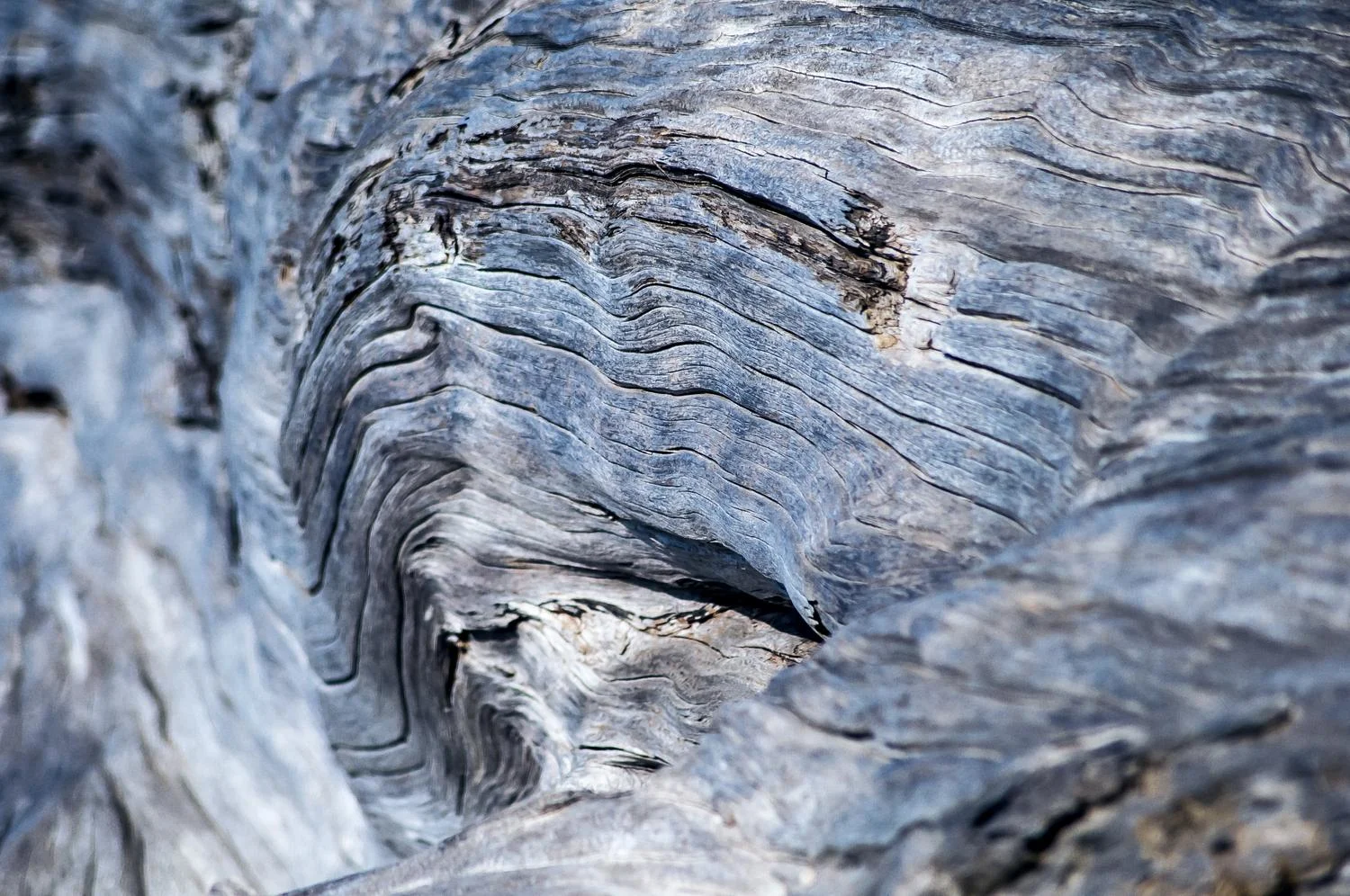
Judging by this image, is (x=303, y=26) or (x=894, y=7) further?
(x=303, y=26)

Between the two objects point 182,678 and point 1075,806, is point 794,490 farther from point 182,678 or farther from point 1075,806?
point 182,678

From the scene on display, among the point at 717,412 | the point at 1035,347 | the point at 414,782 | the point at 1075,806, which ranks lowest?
the point at 414,782

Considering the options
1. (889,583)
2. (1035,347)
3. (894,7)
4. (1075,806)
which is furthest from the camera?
(894,7)

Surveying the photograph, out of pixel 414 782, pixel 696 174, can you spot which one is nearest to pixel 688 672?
pixel 414 782

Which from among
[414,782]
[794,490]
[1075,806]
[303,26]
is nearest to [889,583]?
[794,490]

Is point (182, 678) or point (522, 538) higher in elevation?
point (522, 538)

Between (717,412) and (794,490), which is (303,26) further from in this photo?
(794,490)

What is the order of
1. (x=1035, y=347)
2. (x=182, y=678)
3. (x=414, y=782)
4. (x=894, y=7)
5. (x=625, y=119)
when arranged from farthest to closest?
1. (x=182, y=678)
2. (x=414, y=782)
3. (x=625, y=119)
4. (x=894, y=7)
5. (x=1035, y=347)
